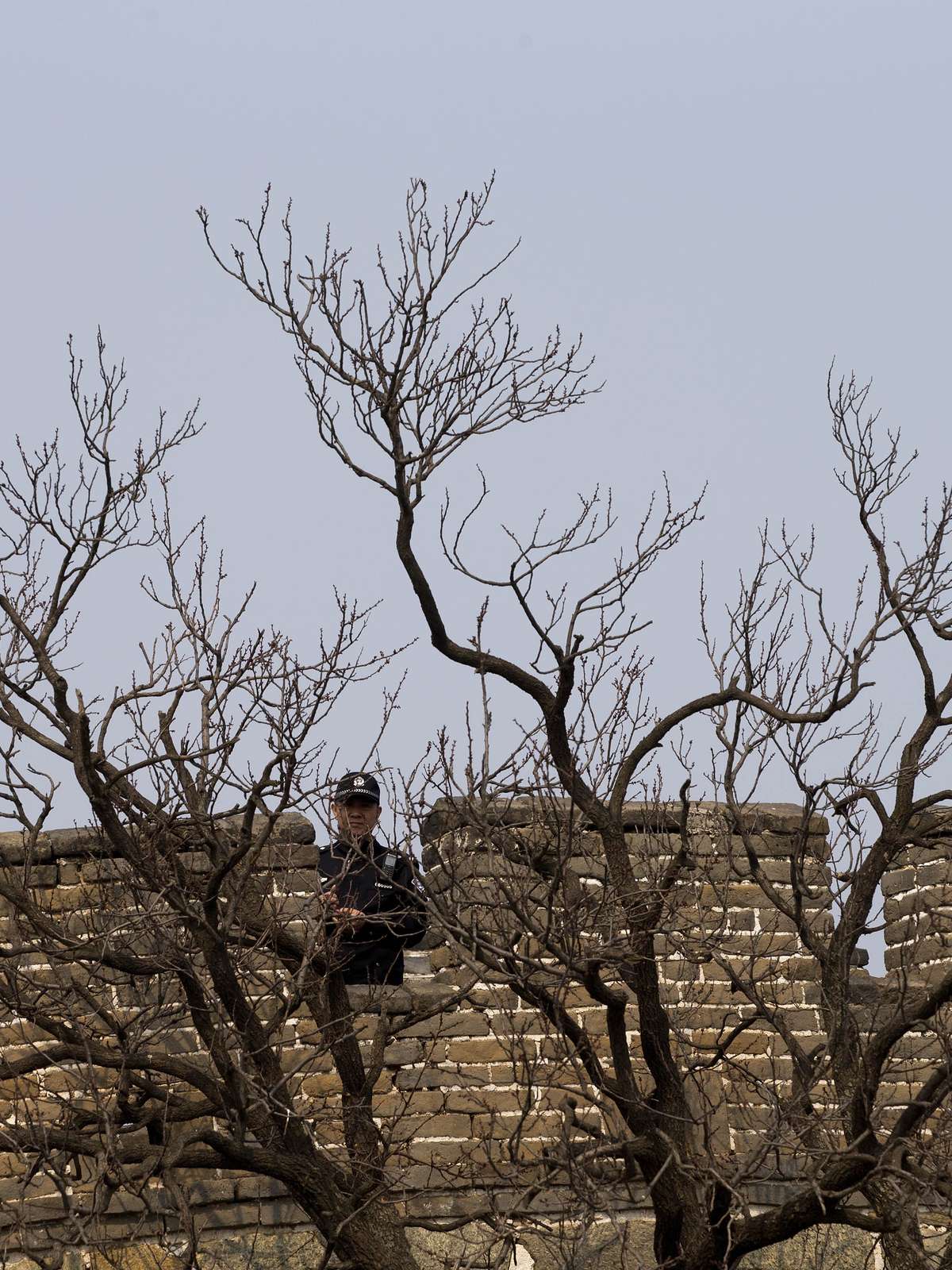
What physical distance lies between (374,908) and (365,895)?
0.07m

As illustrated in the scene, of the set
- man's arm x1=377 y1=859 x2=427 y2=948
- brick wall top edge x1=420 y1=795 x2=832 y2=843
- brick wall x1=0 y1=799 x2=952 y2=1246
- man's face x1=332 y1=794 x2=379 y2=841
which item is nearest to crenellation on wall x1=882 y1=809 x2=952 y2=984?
brick wall x1=0 y1=799 x2=952 y2=1246

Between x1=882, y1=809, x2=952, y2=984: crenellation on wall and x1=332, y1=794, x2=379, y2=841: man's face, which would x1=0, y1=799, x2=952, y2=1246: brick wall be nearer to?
x1=882, y1=809, x2=952, y2=984: crenellation on wall

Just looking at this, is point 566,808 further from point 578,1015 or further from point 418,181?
point 418,181

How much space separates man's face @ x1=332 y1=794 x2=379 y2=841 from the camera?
852cm

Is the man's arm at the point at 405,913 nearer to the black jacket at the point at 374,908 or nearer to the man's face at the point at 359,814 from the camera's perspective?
the black jacket at the point at 374,908

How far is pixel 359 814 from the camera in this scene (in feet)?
28.4

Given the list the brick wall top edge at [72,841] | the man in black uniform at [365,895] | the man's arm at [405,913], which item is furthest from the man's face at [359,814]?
the brick wall top edge at [72,841]

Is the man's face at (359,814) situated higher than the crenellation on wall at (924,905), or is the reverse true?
the man's face at (359,814)

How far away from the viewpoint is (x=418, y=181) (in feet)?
27.0

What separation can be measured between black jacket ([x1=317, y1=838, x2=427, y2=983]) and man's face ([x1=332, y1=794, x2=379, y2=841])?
95 millimetres

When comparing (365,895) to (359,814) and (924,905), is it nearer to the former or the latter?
(359,814)

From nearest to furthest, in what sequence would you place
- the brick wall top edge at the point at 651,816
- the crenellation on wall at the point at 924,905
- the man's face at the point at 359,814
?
1. the man's face at the point at 359,814
2. the brick wall top edge at the point at 651,816
3. the crenellation on wall at the point at 924,905

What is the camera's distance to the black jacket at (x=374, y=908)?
814 centimetres

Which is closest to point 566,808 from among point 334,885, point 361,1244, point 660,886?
point 660,886
